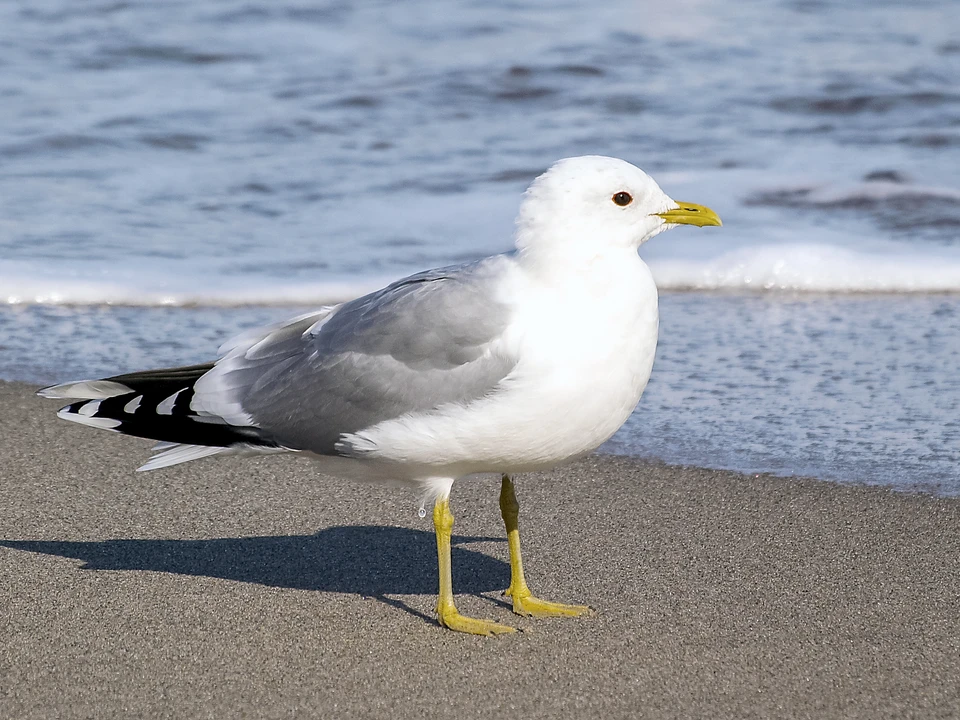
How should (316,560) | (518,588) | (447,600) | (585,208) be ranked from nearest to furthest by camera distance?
(585,208) < (447,600) < (518,588) < (316,560)

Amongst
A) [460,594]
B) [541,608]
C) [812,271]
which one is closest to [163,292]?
[812,271]

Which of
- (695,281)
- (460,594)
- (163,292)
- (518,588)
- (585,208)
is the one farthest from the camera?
(695,281)

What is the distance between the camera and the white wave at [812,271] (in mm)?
7094

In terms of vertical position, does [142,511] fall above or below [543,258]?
below

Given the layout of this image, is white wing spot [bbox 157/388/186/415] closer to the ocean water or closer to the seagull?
the seagull

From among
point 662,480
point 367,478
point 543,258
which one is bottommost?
point 662,480

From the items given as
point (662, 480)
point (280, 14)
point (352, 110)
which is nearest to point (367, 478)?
point (662, 480)

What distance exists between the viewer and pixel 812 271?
7.25 m

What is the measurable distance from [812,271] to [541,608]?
403 cm

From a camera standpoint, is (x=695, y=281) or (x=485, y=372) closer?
(x=485, y=372)

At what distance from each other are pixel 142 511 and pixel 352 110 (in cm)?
655

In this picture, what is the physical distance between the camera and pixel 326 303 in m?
6.98

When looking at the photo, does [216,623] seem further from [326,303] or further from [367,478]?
[326,303]

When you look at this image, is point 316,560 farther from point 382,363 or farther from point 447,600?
point 382,363
